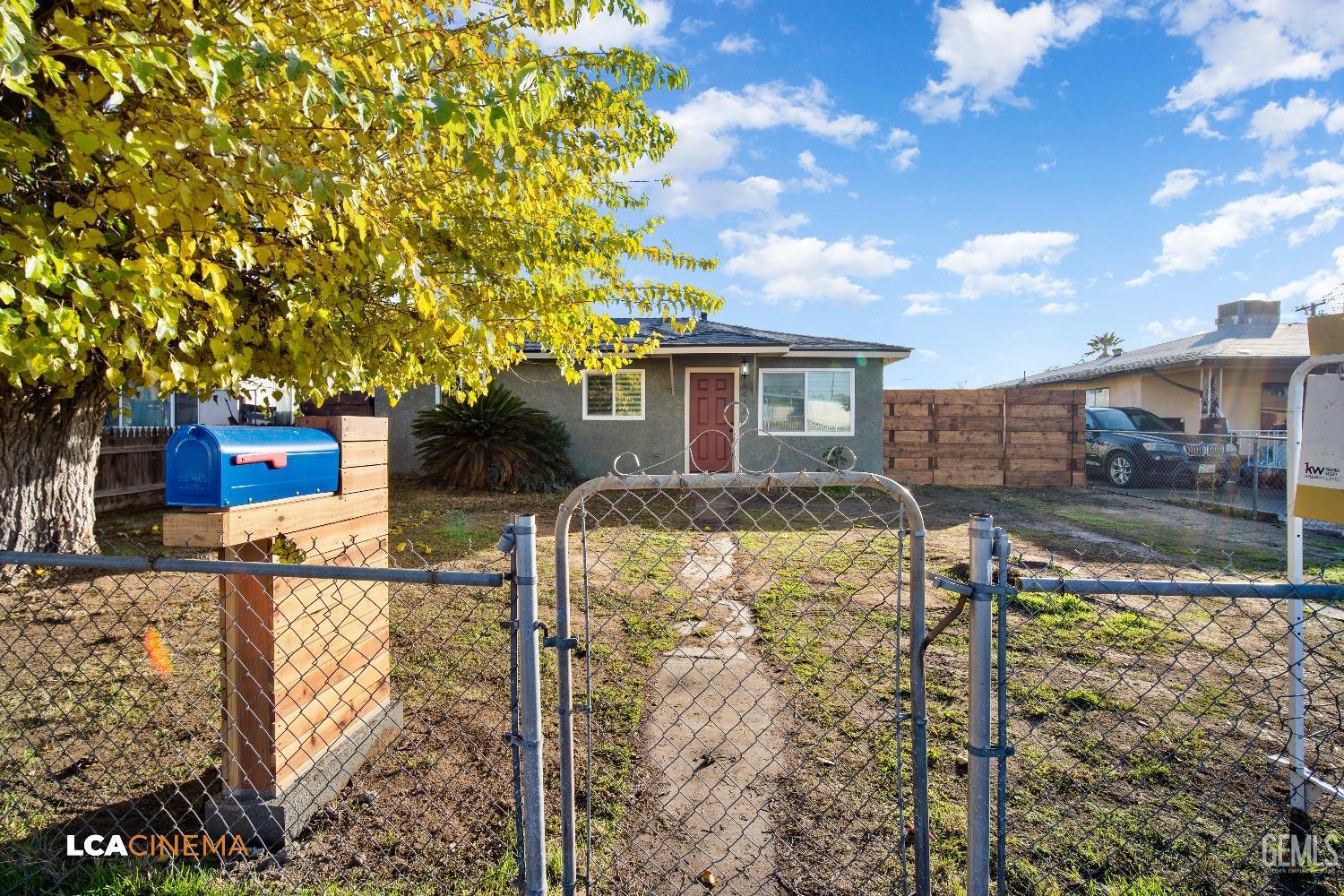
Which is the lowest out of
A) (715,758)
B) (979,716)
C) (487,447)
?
(715,758)

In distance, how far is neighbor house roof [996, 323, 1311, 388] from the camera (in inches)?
589

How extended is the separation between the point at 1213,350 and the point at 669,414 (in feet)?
42.5

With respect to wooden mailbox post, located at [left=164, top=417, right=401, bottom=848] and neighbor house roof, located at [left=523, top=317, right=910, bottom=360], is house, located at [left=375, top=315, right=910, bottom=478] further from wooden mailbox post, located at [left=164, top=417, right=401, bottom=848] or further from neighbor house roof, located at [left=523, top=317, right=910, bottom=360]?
wooden mailbox post, located at [left=164, top=417, right=401, bottom=848]

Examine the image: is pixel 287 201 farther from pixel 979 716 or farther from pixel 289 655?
pixel 979 716

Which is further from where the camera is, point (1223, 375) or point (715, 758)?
Result: point (1223, 375)

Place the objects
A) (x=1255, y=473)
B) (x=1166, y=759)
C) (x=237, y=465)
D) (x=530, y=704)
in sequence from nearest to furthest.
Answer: (x=530, y=704), (x=237, y=465), (x=1166, y=759), (x=1255, y=473)

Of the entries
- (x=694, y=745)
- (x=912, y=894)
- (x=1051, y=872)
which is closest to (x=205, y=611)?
(x=694, y=745)

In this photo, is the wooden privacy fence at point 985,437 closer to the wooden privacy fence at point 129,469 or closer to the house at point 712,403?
the house at point 712,403

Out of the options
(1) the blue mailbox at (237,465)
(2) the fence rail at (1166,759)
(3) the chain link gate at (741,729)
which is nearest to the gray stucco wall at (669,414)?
(3) the chain link gate at (741,729)

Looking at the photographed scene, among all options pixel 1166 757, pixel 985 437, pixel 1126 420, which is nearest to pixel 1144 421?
pixel 1126 420

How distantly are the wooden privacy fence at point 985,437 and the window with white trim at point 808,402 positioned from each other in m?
1.25

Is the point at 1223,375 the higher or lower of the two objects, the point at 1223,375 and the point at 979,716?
the higher

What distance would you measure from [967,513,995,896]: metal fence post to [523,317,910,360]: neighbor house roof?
9918 mm

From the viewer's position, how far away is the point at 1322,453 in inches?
85.9
